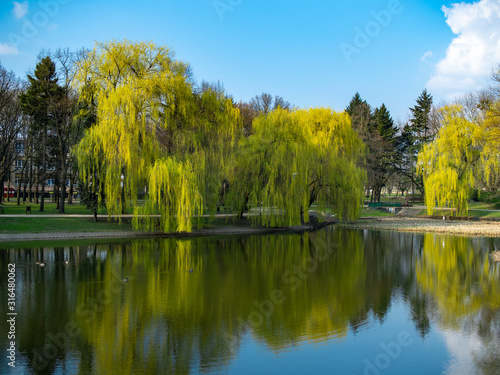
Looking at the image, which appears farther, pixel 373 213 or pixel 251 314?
pixel 373 213

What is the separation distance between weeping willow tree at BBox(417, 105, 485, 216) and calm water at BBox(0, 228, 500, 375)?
2009 cm

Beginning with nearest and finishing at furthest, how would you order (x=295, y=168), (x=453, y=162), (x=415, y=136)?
1. (x=295, y=168)
2. (x=453, y=162)
3. (x=415, y=136)

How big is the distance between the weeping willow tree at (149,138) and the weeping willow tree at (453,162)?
21614mm

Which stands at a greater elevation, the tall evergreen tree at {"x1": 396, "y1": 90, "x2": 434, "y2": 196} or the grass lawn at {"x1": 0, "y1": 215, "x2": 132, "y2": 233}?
the tall evergreen tree at {"x1": 396, "y1": 90, "x2": 434, "y2": 196}

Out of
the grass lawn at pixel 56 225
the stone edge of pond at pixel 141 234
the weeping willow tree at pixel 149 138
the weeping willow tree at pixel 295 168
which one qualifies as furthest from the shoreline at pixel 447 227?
the grass lawn at pixel 56 225

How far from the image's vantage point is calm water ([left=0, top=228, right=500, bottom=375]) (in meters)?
7.81

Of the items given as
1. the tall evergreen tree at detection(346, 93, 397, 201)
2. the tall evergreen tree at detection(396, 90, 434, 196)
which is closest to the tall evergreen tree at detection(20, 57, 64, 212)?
the tall evergreen tree at detection(346, 93, 397, 201)

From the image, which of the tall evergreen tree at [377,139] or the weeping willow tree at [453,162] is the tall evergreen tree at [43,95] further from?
the tall evergreen tree at [377,139]

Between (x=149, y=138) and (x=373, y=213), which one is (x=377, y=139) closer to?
(x=373, y=213)

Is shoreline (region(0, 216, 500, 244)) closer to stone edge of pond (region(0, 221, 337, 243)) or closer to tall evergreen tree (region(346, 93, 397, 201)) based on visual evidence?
stone edge of pond (region(0, 221, 337, 243))

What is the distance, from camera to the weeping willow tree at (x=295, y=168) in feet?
96.6

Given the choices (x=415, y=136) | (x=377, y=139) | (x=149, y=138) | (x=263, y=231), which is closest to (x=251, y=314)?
(x=149, y=138)

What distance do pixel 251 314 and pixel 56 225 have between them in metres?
20.2

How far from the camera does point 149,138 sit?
25453 mm
